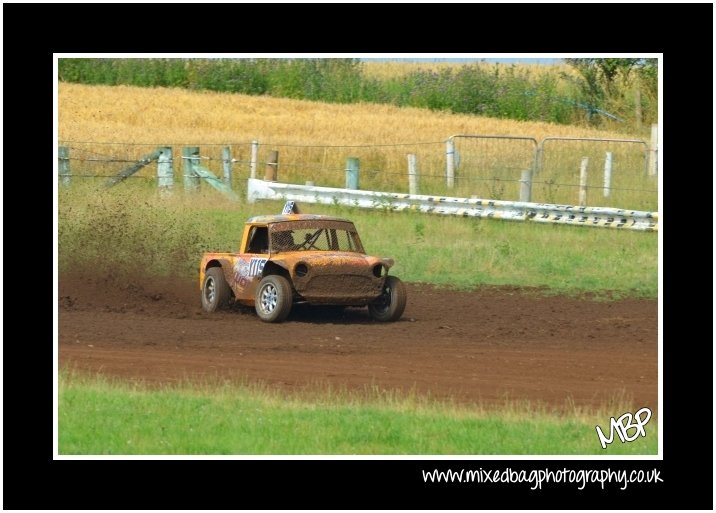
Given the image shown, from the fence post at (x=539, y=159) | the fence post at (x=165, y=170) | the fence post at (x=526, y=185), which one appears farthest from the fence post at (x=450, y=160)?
the fence post at (x=165, y=170)

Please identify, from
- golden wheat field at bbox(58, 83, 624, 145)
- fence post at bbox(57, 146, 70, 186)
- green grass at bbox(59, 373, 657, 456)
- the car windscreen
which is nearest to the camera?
green grass at bbox(59, 373, 657, 456)

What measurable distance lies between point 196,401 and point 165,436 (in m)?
1.15

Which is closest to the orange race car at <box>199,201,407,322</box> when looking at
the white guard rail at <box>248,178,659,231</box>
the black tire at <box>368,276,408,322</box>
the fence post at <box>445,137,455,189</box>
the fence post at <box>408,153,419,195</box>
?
the black tire at <box>368,276,408,322</box>

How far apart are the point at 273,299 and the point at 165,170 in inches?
484

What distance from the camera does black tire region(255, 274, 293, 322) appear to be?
→ 1541 cm

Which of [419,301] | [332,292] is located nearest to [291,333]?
[332,292]

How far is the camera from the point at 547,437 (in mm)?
10102

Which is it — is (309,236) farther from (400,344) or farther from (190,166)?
(190,166)

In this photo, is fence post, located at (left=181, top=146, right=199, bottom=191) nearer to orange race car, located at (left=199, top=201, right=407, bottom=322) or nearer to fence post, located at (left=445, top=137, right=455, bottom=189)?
fence post, located at (left=445, top=137, right=455, bottom=189)

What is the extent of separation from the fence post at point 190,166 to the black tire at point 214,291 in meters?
10.7

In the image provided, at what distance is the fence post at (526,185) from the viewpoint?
26.0m

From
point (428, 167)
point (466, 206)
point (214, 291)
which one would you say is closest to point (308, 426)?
point (214, 291)

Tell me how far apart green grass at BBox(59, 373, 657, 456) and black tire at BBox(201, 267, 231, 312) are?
5.01 metres

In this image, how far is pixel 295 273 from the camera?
50.6ft
